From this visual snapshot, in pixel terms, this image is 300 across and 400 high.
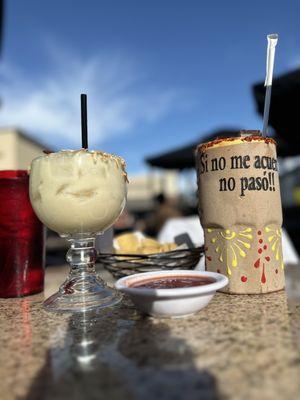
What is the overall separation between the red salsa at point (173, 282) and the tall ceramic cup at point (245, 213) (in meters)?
0.12

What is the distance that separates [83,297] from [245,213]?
468mm

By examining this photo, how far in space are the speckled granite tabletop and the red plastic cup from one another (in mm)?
230

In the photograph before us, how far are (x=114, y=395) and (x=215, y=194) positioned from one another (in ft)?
1.93

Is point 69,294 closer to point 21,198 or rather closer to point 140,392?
point 21,198

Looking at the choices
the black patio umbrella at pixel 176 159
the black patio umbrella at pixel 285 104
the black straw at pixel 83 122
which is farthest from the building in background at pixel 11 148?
the black straw at pixel 83 122

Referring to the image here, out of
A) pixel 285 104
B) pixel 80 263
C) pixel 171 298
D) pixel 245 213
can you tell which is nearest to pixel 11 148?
pixel 285 104

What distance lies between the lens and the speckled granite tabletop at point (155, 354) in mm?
427

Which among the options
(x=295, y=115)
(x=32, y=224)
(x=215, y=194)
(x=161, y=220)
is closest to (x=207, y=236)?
(x=215, y=194)

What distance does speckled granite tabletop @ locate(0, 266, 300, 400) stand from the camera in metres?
0.43

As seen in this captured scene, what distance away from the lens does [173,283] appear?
0.78 meters

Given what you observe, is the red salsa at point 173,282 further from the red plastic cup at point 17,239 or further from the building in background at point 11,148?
the building in background at point 11,148

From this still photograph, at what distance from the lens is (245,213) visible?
0.86m

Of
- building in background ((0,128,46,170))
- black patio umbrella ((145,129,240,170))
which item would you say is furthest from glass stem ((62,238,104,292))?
building in background ((0,128,46,170))

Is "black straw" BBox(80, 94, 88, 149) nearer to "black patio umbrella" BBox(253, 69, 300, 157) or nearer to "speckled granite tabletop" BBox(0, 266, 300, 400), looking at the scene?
"speckled granite tabletop" BBox(0, 266, 300, 400)
